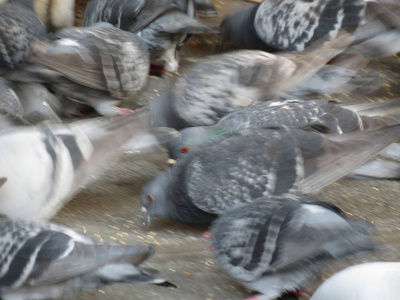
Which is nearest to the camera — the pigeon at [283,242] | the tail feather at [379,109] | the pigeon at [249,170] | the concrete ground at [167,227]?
the pigeon at [283,242]

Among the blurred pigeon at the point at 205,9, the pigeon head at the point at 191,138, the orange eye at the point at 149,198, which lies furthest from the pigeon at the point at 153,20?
the orange eye at the point at 149,198

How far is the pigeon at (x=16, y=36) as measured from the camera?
4.53 meters

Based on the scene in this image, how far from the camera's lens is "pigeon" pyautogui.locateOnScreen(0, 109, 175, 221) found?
297 centimetres

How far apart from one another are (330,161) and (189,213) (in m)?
0.70

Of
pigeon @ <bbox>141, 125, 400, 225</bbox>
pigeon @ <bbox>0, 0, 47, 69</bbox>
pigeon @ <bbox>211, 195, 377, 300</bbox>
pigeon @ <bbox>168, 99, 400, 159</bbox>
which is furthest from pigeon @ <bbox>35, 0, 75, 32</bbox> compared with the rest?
pigeon @ <bbox>211, 195, 377, 300</bbox>

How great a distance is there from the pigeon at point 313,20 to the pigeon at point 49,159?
7.73ft

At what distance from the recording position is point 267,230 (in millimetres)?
2721

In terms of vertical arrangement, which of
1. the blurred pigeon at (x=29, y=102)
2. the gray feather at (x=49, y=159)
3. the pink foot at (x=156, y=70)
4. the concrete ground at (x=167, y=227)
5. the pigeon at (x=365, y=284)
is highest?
the pigeon at (x=365, y=284)

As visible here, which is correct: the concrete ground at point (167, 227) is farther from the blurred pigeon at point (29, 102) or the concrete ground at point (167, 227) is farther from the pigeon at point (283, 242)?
the blurred pigeon at point (29, 102)

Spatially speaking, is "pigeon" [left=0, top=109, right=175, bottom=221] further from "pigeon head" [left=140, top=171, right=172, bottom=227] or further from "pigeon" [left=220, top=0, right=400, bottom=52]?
"pigeon" [left=220, top=0, right=400, bottom=52]

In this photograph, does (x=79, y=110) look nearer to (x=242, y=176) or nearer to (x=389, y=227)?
(x=242, y=176)

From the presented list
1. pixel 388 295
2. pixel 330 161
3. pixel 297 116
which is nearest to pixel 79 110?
pixel 297 116

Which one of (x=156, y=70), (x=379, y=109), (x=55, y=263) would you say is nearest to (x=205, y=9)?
(x=156, y=70)

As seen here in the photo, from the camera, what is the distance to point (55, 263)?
2.46 meters
